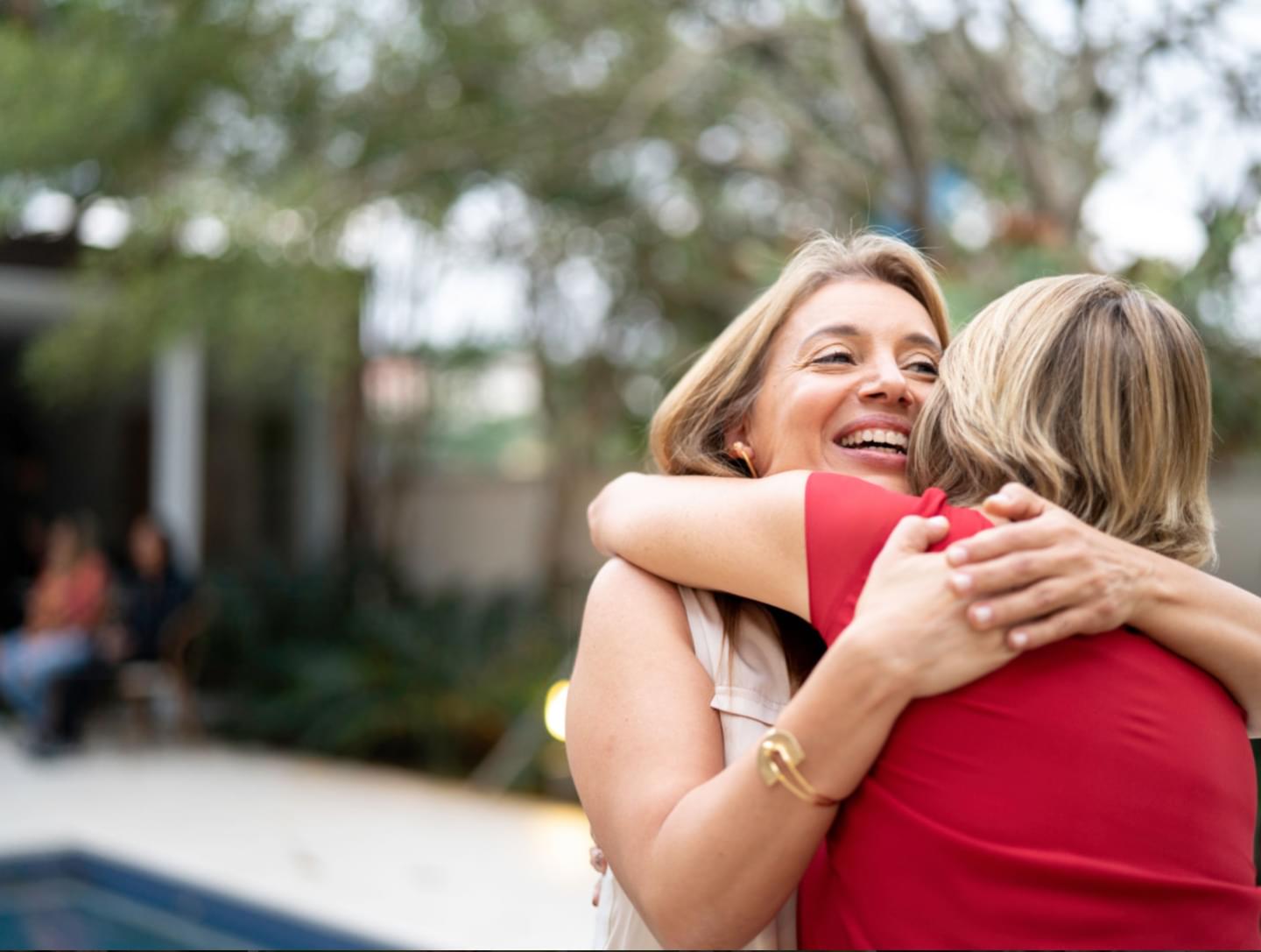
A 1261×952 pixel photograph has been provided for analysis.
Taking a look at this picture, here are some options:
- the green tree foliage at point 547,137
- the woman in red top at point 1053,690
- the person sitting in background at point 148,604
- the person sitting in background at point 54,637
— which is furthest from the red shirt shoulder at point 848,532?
the person sitting in background at point 54,637

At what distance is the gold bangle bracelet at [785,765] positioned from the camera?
135 cm

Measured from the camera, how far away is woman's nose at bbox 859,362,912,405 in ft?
5.73

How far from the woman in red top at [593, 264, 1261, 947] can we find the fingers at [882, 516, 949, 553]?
2cm

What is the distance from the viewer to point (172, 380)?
10789 mm

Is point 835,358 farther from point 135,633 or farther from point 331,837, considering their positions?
point 135,633

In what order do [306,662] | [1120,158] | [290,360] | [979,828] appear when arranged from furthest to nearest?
[290,360] → [306,662] → [1120,158] → [979,828]

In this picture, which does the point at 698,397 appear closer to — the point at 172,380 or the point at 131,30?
the point at 131,30

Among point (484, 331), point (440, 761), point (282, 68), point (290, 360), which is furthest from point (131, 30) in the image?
point (440, 761)

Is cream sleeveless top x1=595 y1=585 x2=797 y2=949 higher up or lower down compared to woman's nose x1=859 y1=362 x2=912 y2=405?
lower down

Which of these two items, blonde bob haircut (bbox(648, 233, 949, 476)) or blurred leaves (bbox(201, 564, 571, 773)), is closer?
blonde bob haircut (bbox(648, 233, 949, 476))

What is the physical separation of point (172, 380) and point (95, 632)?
91.6 inches

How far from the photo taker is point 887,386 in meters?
1.75

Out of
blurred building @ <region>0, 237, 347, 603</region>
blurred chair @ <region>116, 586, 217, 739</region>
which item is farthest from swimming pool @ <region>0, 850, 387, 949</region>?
blurred building @ <region>0, 237, 347, 603</region>

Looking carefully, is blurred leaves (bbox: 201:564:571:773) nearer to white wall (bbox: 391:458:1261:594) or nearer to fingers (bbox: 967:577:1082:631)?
white wall (bbox: 391:458:1261:594)
